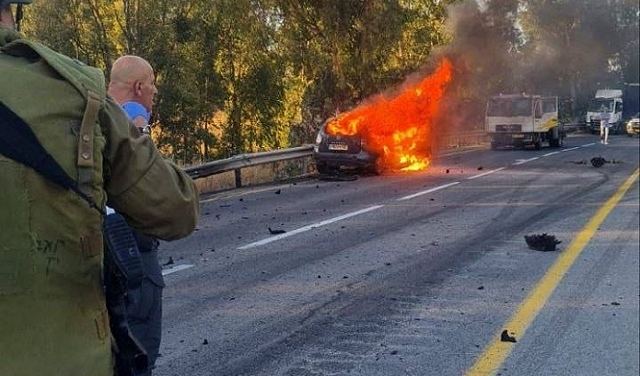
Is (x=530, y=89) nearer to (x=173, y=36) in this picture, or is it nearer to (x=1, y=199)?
(x=173, y=36)

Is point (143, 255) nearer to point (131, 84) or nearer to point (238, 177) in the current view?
point (131, 84)

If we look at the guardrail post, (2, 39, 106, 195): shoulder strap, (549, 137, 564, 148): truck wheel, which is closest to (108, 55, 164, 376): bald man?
(2, 39, 106, 195): shoulder strap

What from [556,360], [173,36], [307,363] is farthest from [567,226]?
[173,36]

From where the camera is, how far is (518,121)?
2956cm

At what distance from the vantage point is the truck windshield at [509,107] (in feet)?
97.8

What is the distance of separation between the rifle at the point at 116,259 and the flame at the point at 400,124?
622 inches

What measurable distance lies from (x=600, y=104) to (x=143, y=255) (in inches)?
1968

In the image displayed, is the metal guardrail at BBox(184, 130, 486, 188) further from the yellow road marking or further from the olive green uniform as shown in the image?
the olive green uniform

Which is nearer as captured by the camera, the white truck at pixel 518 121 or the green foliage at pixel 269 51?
the green foliage at pixel 269 51

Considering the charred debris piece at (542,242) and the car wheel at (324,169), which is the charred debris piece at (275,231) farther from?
the car wheel at (324,169)

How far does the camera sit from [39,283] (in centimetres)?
148

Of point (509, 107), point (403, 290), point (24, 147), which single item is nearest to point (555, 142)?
point (509, 107)

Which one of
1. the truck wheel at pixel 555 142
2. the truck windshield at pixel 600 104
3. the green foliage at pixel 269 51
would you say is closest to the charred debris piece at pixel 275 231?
the green foliage at pixel 269 51

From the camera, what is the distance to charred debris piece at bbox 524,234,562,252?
795cm
